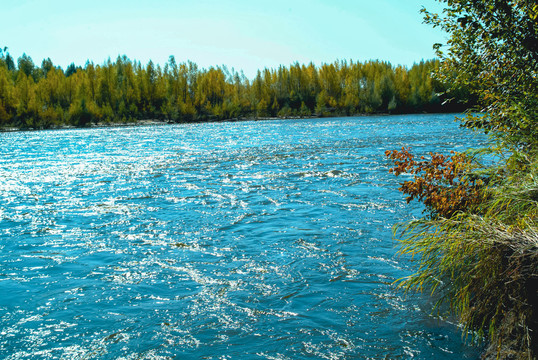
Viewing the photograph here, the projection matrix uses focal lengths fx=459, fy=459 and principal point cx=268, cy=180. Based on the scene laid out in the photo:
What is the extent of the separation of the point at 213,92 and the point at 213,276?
132 m

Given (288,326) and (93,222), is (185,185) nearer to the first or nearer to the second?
(93,222)

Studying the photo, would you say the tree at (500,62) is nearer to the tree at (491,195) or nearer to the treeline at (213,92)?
the tree at (491,195)

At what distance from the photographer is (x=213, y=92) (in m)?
138

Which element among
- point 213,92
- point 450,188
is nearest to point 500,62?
point 450,188

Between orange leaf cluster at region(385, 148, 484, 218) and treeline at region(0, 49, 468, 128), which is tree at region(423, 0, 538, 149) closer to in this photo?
orange leaf cluster at region(385, 148, 484, 218)

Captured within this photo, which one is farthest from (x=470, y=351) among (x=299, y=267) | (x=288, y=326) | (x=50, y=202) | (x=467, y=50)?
(x=50, y=202)

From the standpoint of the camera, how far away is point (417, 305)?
7484 millimetres

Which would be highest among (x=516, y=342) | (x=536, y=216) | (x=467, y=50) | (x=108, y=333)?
(x=467, y=50)

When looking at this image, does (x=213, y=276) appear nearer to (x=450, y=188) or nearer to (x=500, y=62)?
(x=450, y=188)

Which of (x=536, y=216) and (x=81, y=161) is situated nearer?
(x=536, y=216)

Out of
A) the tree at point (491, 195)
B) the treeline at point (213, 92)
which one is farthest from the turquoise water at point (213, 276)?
the treeline at point (213, 92)

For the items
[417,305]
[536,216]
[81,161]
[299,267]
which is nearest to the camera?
[536,216]

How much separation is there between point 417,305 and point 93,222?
1010cm

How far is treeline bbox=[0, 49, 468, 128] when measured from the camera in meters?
113
